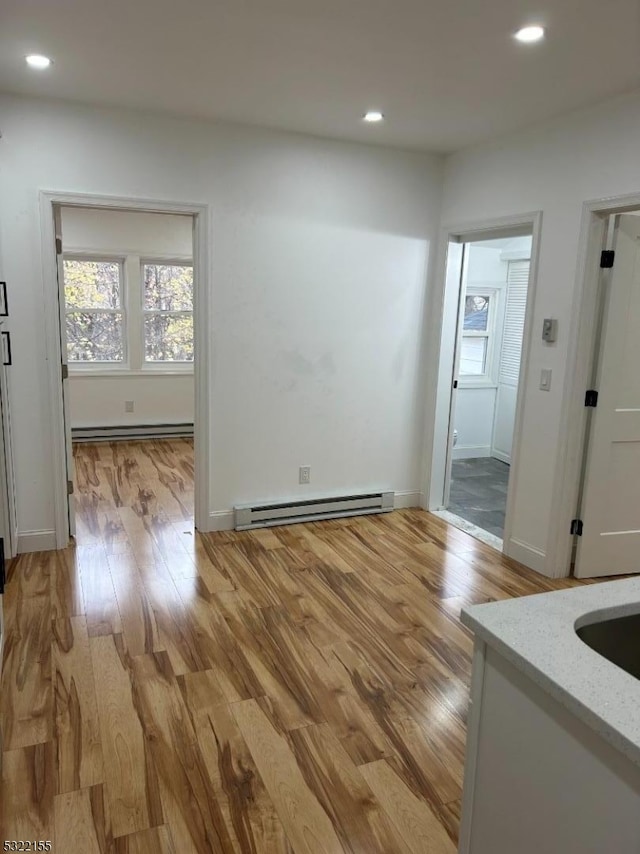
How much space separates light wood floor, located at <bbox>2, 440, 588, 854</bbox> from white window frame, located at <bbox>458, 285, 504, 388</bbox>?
2.60 meters

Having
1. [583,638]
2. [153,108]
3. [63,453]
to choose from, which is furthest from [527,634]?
[153,108]

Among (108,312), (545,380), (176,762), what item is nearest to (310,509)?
(545,380)

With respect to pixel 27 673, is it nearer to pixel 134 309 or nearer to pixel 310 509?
pixel 310 509

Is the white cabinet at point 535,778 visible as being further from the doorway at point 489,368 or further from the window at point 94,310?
the window at point 94,310

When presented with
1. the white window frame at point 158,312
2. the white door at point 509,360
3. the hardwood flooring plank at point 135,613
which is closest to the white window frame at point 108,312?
the white window frame at point 158,312

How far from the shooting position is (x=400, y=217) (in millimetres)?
4328

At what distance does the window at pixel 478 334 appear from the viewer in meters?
6.35

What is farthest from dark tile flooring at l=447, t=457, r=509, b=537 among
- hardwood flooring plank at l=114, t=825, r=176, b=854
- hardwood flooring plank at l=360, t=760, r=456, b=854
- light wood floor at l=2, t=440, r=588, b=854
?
hardwood flooring plank at l=114, t=825, r=176, b=854

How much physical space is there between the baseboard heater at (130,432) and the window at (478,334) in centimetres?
324

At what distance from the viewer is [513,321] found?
20.6ft

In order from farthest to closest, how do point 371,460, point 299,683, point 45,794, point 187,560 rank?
point 371,460 < point 187,560 < point 299,683 < point 45,794

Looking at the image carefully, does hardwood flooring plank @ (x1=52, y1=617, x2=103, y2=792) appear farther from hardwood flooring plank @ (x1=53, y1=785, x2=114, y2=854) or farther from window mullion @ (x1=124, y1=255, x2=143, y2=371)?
window mullion @ (x1=124, y1=255, x2=143, y2=371)

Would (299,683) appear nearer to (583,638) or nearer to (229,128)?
(583,638)

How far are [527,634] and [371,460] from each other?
11.0 ft
